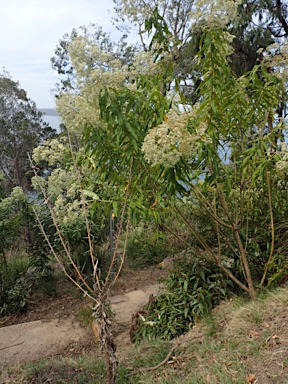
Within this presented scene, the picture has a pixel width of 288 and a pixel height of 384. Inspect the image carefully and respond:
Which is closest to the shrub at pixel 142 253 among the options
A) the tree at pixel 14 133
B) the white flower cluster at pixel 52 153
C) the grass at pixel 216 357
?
the grass at pixel 216 357

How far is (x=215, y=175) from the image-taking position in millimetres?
2400

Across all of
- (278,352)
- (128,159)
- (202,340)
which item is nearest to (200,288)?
(202,340)

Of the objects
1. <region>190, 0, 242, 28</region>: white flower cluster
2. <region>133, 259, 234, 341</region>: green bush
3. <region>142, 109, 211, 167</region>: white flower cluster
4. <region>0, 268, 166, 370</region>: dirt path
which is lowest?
<region>0, 268, 166, 370</region>: dirt path

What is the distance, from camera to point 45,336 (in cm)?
382

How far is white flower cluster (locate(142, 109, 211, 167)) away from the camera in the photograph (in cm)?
201

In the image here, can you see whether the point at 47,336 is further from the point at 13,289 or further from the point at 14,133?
the point at 14,133

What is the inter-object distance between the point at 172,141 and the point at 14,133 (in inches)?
380

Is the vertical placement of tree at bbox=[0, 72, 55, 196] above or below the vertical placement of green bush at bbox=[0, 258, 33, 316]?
above

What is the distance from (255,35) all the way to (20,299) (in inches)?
238

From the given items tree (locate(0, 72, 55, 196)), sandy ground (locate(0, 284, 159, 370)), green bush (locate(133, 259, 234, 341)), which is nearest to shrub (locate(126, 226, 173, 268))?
sandy ground (locate(0, 284, 159, 370))

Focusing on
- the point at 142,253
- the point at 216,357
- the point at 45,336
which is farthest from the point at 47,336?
the point at 142,253

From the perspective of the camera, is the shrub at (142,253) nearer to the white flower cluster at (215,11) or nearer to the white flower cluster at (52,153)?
the white flower cluster at (52,153)

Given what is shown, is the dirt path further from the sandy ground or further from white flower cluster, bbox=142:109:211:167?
white flower cluster, bbox=142:109:211:167

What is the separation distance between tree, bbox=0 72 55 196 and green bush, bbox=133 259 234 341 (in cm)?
787
